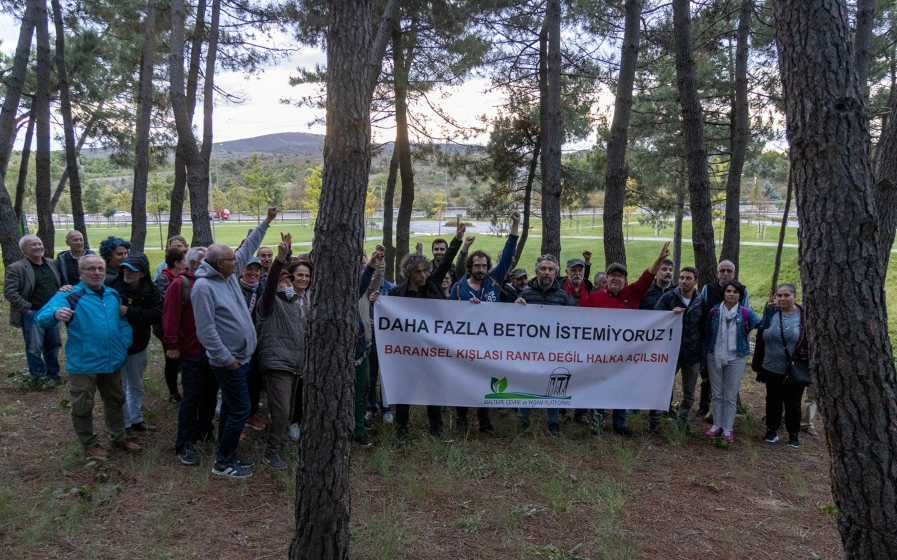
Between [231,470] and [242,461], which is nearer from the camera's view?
[231,470]

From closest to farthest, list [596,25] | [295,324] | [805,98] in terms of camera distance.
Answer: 1. [805,98]
2. [295,324]
3. [596,25]

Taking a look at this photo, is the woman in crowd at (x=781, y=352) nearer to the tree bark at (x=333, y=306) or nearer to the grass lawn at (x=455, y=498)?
the grass lawn at (x=455, y=498)

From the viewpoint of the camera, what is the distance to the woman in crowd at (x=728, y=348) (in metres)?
6.42

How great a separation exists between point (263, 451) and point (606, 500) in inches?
122

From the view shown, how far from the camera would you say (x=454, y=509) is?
4.73 meters

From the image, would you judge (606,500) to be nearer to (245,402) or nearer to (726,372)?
(726,372)

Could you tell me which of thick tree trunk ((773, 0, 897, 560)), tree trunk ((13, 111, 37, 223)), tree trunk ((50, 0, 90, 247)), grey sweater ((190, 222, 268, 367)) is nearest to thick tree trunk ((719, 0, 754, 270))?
thick tree trunk ((773, 0, 897, 560))

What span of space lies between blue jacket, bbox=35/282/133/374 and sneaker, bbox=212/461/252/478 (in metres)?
1.24

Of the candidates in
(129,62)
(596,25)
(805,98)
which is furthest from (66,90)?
(805,98)

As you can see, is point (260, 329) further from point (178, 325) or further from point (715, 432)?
point (715, 432)

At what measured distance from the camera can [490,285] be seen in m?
6.60

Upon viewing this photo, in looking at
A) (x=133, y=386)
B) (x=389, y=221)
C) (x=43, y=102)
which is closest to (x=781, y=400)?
(x=133, y=386)

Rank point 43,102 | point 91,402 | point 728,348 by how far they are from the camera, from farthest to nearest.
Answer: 1. point 43,102
2. point 728,348
3. point 91,402

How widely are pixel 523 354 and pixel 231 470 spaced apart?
3048 mm
